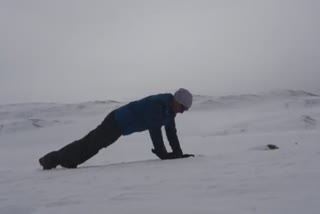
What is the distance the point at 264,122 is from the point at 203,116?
552 centimetres

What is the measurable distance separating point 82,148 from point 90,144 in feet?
0.31

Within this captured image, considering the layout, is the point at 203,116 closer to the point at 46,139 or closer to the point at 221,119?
the point at 221,119

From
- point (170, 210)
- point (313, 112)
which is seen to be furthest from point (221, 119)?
point (170, 210)

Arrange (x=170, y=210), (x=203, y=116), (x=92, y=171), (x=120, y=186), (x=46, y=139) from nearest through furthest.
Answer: (x=170, y=210)
(x=120, y=186)
(x=92, y=171)
(x=46, y=139)
(x=203, y=116)

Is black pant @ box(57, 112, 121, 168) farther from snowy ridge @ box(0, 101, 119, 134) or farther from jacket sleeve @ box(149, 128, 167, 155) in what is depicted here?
snowy ridge @ box(0, 101, 119, 134)

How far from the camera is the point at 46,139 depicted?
15.2 m

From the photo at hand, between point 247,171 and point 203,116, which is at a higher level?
point 247,171

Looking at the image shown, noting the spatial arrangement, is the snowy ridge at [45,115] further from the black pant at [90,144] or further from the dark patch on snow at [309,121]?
the black pant at [90,144]

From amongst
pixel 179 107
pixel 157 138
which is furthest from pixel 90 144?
pixel 179 107

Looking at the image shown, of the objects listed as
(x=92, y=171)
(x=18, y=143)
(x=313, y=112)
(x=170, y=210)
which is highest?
(x=170, y=210)

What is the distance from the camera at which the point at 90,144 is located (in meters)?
5.13

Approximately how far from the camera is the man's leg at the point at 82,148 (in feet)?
16.6

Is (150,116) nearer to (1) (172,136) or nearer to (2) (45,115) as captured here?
(1) (172,136)

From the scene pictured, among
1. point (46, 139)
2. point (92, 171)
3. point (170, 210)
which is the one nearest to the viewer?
point (170, 210)
